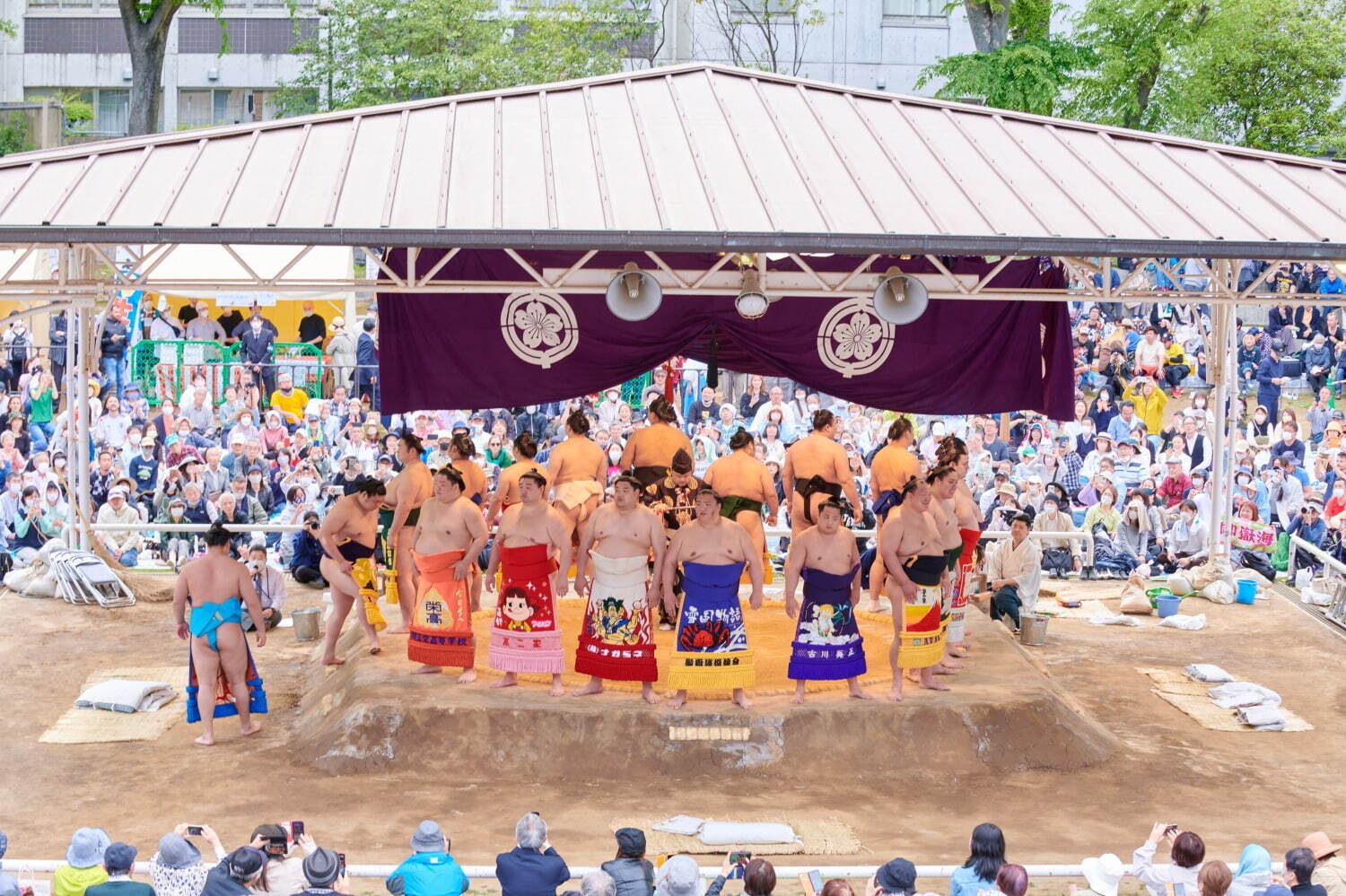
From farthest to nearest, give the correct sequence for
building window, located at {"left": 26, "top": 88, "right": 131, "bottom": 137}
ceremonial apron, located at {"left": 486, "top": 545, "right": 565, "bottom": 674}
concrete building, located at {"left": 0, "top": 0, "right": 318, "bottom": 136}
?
building window, located at {"left": 26, "top": 88, "right": 131, "bottom": 137}, concrete building, located at {"left": 0, "top": 0, "right": 318, "bottom": 136}, ceremonial apron, located at {"left": 486, "top": 545, "right": 565, "bottom": 674}

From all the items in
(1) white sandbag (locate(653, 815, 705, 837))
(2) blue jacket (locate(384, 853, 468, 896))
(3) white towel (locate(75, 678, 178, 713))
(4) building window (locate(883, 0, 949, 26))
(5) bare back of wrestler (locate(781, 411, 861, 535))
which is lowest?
(1) white sandbag (locate(653, 815, 705, 837))

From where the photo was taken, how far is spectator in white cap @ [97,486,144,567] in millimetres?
12055

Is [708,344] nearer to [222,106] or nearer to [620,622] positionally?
[620,622]

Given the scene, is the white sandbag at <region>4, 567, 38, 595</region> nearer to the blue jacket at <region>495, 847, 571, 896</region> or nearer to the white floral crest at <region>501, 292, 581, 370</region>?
the white floral crest at <region>501, 292, 581, 370</region>

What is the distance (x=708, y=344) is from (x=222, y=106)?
76.4 feet

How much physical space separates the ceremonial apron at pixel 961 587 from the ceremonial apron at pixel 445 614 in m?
2.73

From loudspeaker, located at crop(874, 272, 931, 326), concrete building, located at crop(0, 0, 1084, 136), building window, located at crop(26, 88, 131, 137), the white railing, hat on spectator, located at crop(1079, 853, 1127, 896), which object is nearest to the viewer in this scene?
the white railing

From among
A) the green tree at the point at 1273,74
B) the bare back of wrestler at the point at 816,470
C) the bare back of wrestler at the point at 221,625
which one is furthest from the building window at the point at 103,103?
the bare back of wrestler at the point at 221,625

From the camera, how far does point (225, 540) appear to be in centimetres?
796

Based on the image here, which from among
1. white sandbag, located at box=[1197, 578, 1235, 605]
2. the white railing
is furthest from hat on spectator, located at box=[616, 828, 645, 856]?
white sandbag, located at box=[1197, 578, 1235, 605]

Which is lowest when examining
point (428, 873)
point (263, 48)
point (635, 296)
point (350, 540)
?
point (428, 873)

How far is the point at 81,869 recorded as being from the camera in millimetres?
5098

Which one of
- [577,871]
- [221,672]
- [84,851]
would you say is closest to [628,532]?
[221,672]

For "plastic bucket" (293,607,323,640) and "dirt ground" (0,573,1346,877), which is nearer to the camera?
"dirt ground" (0,573,1346,877)
